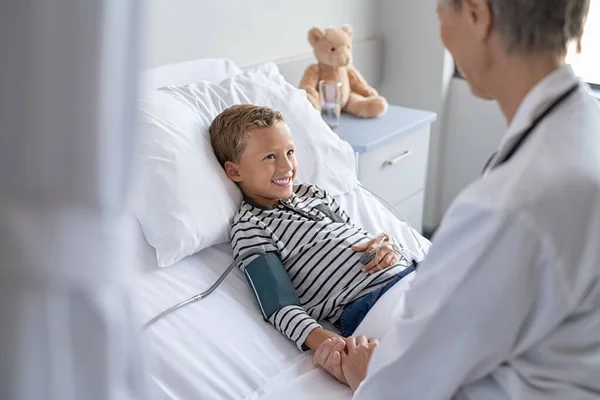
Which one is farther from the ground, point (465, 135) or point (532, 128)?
point (532, 128)

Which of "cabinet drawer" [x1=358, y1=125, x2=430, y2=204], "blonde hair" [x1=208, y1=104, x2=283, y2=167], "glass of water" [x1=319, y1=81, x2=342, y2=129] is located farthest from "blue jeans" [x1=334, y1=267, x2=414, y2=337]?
"glass of water" [x1=319, y1=81, x2=342, y2=129]

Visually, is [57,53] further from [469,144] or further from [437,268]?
[469,144]

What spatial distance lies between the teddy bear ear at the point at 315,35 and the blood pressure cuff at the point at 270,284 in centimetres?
112

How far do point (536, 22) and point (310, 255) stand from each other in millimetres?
853

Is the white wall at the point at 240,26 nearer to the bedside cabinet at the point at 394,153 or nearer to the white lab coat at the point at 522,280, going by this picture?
the bedside cabinet at the point at 394,153

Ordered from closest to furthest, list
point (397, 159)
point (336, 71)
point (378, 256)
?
point (378, 256) → point (397, 159) → point (336, 71)

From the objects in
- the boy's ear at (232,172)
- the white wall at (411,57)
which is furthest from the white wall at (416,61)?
the boy's ear at (232,172)

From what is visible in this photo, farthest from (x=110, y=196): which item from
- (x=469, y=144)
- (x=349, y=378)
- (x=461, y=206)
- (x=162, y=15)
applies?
(x=469, y=144)

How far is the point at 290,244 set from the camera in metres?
1.62

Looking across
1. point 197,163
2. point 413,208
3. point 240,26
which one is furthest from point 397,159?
point 197,163

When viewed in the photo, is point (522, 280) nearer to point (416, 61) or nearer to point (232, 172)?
point (232, 172)

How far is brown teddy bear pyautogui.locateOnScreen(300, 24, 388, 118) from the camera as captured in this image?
2461mm

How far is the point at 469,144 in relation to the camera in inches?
122

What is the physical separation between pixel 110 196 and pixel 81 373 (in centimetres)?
18
